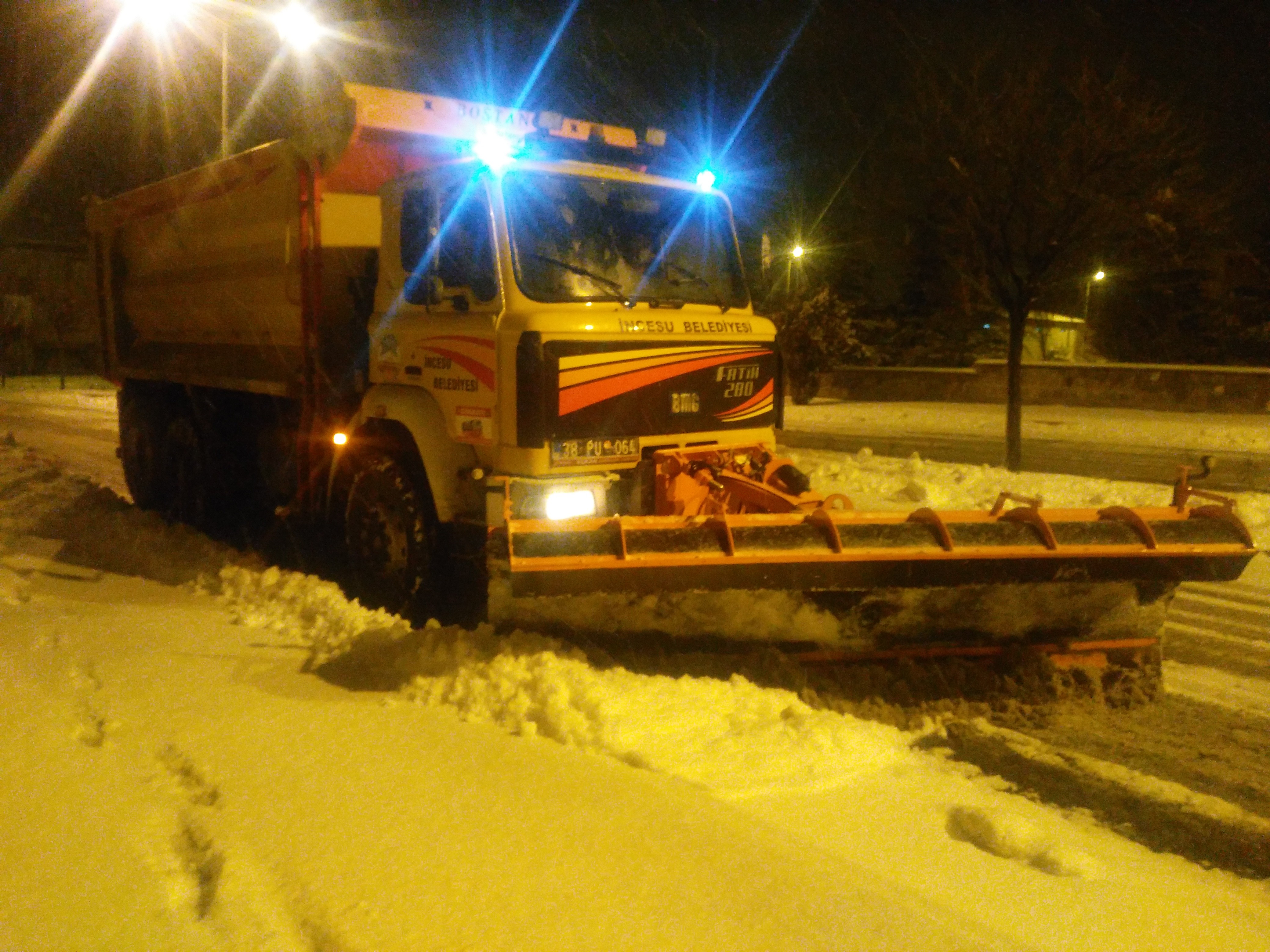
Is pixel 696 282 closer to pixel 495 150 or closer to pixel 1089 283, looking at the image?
pixel 495 150

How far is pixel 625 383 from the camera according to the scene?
536cm

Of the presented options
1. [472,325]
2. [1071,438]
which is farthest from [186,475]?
[1071,438]

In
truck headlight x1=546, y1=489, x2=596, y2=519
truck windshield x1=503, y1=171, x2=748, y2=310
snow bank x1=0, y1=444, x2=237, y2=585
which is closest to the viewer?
truck headlight x1=546, y1=489, x2=596, y2=519

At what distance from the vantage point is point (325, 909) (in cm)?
279

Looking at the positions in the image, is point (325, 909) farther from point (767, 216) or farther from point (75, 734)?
point (767, 216)

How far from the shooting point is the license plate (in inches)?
203

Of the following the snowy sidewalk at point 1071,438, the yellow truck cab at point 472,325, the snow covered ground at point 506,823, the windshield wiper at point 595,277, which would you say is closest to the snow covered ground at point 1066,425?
the snowy sidewalk at point 1071,438

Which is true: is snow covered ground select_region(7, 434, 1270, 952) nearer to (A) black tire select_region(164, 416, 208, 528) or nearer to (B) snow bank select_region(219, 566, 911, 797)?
(B) snow bank select_region(219, 566, 911, 797)

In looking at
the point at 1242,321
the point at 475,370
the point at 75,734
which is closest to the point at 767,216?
the point at 1242,321

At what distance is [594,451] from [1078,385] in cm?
2623

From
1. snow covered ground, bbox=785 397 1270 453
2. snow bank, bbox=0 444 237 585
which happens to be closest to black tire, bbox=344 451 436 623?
snow bank, bbox=0 444 237 585

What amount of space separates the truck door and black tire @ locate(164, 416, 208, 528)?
4.00 meters

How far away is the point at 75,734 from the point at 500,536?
181 cm

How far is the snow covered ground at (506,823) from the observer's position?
9.14ft
